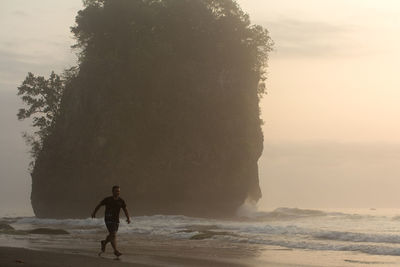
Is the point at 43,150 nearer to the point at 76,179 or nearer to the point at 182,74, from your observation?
the point at 76,179

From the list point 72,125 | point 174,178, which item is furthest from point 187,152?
point 72,125

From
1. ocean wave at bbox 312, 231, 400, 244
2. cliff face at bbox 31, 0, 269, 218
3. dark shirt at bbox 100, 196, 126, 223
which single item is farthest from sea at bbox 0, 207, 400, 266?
cliff face at bbox 31, 0, 269, 218

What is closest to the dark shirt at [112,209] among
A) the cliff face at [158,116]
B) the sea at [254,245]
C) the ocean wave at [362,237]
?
the sea at [254,245]

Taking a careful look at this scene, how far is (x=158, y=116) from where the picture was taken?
49781 mm

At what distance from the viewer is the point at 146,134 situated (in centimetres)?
4984

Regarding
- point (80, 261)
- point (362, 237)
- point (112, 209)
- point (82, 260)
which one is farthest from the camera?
point (362, 237)

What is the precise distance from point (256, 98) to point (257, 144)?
3.97 metres

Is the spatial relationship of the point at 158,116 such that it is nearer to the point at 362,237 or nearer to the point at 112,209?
the point at 362,237

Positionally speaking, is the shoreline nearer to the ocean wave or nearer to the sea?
the sea

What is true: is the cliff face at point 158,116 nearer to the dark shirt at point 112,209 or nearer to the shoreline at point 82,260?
the dark shirt at point 112,209

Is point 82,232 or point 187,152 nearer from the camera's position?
point 82,232

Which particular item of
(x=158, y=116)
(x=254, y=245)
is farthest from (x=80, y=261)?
(x=158, y=116)

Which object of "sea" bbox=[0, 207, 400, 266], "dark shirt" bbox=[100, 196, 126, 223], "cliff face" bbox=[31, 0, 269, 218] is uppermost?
"cliff face" bbox=[31, 0, 269, 218]

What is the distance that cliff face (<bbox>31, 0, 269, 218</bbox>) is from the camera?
48875 millimetres
